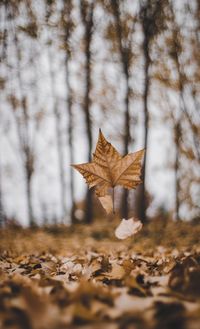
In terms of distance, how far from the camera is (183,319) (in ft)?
3.65

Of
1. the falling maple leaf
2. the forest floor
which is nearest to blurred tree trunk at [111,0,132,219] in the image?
the falling maple leaf

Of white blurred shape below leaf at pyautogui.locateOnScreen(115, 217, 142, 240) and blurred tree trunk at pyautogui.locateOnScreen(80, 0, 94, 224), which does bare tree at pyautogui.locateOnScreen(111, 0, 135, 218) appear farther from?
white blurred shape below leaf at pyautogui.locateOnScreen(115, 217, 142, 240)

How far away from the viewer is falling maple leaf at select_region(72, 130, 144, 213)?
7.02 ft

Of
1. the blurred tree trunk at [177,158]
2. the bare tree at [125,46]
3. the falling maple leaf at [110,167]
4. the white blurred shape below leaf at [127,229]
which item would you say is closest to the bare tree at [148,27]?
the bare tree at [125,46]

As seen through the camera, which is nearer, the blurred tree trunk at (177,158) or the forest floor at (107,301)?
the forest floor at (107,301)

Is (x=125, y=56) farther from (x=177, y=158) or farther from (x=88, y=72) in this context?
(x=177, y=158)

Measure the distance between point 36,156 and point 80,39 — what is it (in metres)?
6.83

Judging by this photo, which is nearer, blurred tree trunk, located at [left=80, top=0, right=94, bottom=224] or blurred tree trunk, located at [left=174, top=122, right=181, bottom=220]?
blurred tree trunk, located at [left=80, top=0, right=94, bottom=224]

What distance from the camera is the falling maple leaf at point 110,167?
2141 millimetres

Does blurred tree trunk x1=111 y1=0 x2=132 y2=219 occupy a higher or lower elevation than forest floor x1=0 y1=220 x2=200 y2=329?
higher

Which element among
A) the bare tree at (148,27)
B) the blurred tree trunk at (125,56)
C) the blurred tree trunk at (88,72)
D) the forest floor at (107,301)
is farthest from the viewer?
the blurred tree trunk at (88,72)

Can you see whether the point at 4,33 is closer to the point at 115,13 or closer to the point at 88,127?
the point at 115,13

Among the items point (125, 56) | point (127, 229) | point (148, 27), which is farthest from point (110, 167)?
point (125, 56)

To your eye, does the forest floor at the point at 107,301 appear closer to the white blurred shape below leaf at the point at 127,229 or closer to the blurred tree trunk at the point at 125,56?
the white blurred shape below leaf at the point at 127,229
